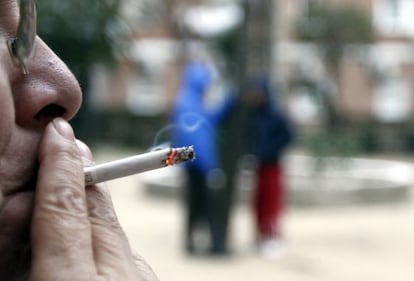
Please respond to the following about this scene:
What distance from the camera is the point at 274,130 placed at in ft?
38.2

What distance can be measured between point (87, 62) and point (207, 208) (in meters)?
7.24

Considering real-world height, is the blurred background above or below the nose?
above

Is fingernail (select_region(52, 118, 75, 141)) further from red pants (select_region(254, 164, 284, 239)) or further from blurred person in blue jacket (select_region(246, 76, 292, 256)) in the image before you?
red pants (select_region(254, 164, 284, 239))

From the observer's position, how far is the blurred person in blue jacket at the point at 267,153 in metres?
11.7

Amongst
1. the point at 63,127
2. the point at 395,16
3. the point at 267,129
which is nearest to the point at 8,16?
the point at 63,127

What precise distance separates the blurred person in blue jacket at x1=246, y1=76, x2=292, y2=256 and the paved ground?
0.87ft

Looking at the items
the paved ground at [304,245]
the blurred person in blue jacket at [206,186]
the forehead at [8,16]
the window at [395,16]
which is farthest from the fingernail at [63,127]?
the window at [395,16]

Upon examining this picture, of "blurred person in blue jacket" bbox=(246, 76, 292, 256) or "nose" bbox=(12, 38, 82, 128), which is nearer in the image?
"nose" bbox=(12, 38, 82, 128)

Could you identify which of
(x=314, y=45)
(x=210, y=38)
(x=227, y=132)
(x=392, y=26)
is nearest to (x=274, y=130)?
(x=227, y=132)

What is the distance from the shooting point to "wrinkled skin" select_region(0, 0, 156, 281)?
1.41m

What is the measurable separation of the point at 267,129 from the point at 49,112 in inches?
404

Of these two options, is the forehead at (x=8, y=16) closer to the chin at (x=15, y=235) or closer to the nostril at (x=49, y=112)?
the nostril at (x=49, y=112)

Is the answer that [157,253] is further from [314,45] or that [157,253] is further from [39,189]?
[314,45]

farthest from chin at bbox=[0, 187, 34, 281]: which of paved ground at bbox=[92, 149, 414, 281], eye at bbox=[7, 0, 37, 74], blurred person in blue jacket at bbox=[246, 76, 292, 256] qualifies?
blurred person in blue jacket at bbox=[246, 76, 292, 256]
